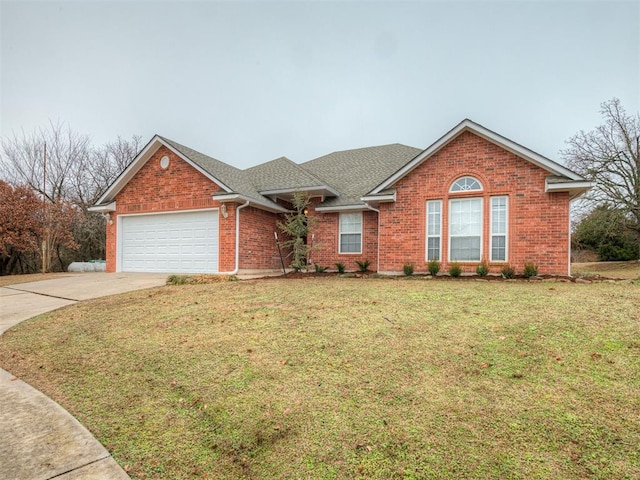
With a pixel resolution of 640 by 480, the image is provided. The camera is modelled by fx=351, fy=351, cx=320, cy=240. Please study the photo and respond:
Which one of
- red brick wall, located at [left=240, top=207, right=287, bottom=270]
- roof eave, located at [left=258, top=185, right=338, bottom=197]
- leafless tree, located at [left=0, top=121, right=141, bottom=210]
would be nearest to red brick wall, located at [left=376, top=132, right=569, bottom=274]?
roof eave, located at [left=258, top=185, right=338, bottom=197]

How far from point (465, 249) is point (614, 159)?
17978 mm

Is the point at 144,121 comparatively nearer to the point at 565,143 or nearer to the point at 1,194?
the point at 1,194

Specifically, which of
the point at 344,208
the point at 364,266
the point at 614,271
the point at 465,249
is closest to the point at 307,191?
the point at 344,208

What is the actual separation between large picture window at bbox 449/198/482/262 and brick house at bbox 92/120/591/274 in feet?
0.11

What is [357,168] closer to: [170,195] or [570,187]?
[170,195]

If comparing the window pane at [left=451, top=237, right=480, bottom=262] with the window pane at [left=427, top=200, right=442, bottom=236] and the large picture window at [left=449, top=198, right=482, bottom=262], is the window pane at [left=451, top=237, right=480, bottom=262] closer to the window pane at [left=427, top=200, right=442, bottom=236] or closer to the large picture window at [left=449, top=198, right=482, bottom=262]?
the large picture window at [left=449, top=198, right=482, bottom=262]

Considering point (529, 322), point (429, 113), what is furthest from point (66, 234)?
point (429, 113)

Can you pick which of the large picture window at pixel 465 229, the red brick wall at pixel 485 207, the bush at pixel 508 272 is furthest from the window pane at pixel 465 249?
the bush at pixel 508 272

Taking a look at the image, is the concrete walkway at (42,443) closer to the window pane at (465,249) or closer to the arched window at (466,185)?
the window pane at (465,249)

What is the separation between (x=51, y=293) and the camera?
10.5 meters

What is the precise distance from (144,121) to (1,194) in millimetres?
15580

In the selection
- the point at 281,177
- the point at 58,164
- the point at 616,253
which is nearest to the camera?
the point at 281,177

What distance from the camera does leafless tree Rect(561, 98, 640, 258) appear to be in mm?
21908

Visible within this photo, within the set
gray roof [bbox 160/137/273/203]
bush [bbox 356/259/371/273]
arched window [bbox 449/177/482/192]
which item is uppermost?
gray roof [bbox 160/137/273/203]
